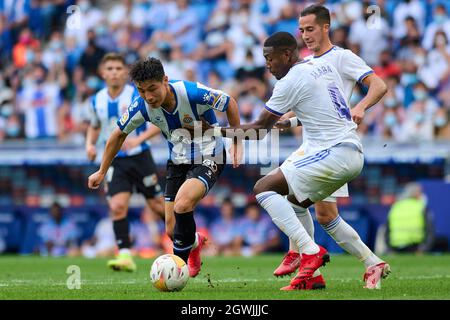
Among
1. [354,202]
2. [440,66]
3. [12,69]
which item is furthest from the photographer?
[12,69]

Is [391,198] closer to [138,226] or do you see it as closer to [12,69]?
[138,226]

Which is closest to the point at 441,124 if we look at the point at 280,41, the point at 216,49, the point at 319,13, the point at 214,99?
the point at 216,49

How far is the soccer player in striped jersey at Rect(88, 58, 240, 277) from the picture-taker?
848 cm

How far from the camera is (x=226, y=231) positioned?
1741 cm

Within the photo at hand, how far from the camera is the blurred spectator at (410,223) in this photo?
1650cm

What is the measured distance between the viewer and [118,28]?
2156cm

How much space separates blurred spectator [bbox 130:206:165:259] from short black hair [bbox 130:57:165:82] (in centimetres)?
916

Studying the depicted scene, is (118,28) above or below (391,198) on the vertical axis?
above

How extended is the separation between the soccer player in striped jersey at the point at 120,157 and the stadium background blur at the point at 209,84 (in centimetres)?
406

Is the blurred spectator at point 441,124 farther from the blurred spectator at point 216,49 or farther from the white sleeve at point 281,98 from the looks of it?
the white sleeve at point 281,98

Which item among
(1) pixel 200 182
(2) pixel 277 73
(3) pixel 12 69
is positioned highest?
(3) pixel 12 69

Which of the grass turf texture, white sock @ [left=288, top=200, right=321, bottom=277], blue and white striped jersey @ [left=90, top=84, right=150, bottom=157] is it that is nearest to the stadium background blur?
the grass turf texture
